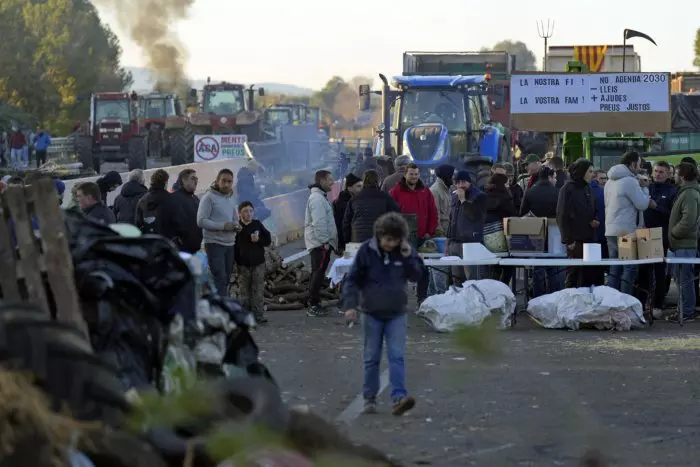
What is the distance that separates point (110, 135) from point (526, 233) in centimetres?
3495

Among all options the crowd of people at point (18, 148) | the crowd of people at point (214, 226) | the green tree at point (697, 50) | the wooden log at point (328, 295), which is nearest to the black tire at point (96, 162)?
the crowd of people at point (18, 148)

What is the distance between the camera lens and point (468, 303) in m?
17.0

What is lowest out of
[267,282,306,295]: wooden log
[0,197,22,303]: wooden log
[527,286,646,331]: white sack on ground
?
[267,282,306,295]: wooden log

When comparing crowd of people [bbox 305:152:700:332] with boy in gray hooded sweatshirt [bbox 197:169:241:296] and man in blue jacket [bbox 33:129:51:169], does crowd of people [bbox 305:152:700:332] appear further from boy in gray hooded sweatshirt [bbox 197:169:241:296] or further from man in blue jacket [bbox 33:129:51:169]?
man in blue jacket [bbox 33:129:51:169]

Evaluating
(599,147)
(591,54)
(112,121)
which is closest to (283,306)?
(599,147)

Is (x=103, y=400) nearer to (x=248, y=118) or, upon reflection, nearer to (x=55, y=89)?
(x=248, y=118)

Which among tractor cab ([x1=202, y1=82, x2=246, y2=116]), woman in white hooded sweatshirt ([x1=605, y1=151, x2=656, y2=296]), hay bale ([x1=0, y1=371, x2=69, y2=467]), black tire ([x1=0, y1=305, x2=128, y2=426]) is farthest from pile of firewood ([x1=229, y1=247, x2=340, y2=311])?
tractor cab ([x1=202, y1=82, x2=246, y2=116])

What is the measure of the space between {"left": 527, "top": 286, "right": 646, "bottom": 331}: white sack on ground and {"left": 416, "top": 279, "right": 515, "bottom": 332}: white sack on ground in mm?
451

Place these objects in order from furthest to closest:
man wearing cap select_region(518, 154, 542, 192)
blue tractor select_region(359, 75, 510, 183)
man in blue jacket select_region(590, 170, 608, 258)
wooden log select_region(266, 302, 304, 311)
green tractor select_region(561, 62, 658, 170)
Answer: green tractor select_region(561, 62, 658, 170) → blue tractor select_region(359, 75, 510, 183) → man wearing cap select_region(518, 154, 542, 192) → wooden log select_region(266, 302, 304, 311) → man in blue jacket select_region(590, 170, 608, 258)

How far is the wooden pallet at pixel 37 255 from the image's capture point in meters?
8.56

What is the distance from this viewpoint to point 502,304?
17.2m

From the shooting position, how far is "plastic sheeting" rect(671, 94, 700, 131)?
39750 mm

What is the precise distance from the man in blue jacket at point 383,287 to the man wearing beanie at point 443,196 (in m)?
8.26

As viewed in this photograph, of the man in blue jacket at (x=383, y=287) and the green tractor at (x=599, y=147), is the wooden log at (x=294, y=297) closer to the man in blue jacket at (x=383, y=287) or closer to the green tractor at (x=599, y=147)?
the man in blue jacket at (x=383, y=287)
